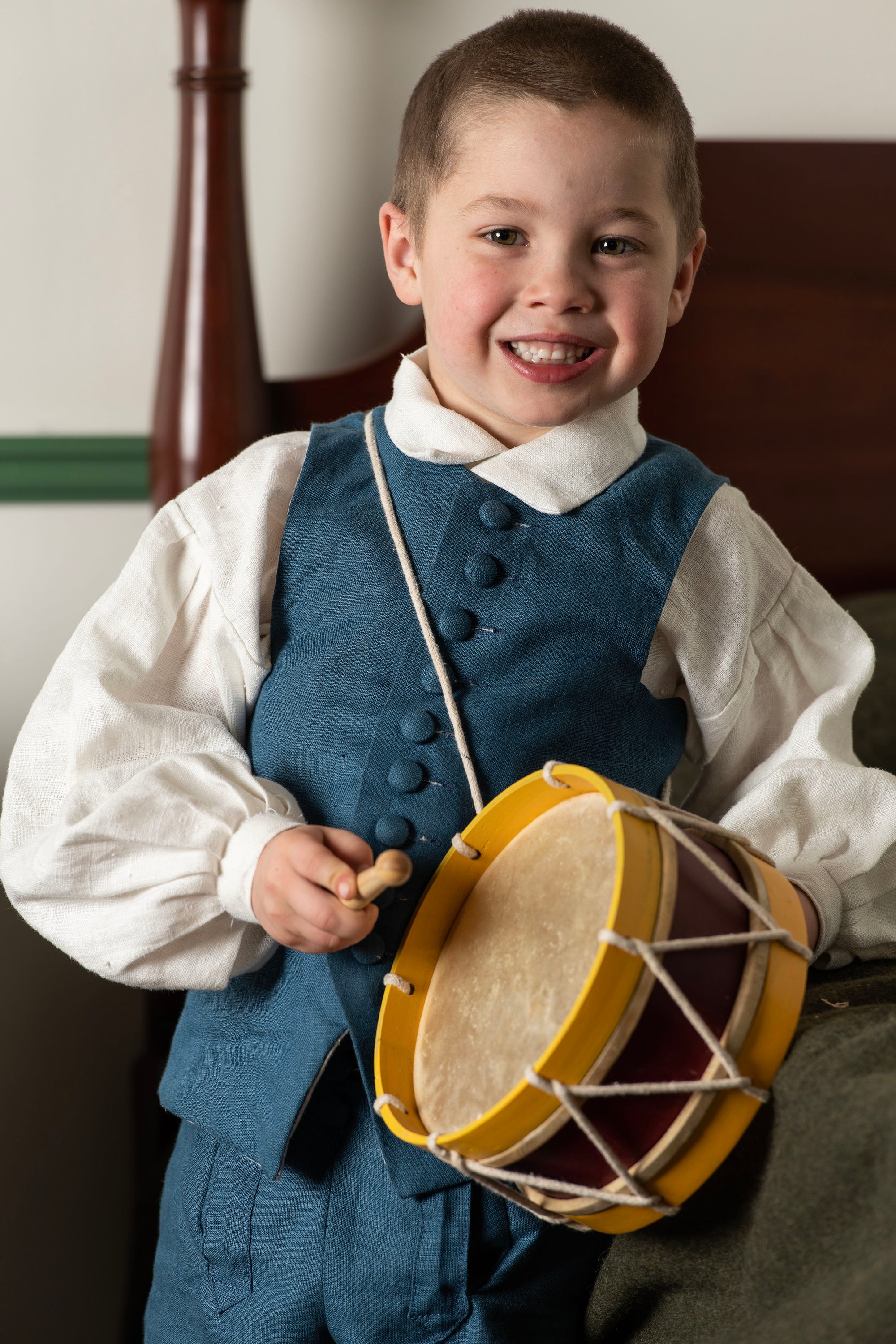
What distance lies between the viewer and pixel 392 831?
82 cm

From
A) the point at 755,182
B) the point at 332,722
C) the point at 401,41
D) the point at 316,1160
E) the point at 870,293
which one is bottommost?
the point at 316,1160

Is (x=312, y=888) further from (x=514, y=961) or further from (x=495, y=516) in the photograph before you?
(x=495, y=516)

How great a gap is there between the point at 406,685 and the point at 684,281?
400 mm

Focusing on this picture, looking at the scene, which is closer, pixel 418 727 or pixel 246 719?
pixel 418 727

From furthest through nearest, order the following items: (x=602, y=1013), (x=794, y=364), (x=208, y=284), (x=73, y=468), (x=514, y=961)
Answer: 1. (x=794, y=364)
2. (x=73, y=468)
3. (x=208, y=284)
4. (x=514, y=961)
5. (x=602, y=1013)

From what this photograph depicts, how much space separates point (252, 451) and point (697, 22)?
1.05 m

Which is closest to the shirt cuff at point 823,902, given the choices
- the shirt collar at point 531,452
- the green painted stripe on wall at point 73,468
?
the shirt collar at point 531,452

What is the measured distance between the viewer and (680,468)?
94 cm

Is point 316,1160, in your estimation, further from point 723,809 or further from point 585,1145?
point 723,809

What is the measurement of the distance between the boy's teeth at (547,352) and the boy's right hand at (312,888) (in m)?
0.36

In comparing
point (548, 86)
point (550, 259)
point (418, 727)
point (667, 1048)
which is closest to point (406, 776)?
point (418, 727)

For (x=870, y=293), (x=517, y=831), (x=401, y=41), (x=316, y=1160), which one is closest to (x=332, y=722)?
(x=517, y=831)

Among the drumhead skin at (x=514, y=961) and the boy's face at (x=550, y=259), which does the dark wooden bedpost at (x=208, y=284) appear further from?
the drumhead skin at (x=514, y=961)

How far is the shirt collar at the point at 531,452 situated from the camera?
35.0 inches
